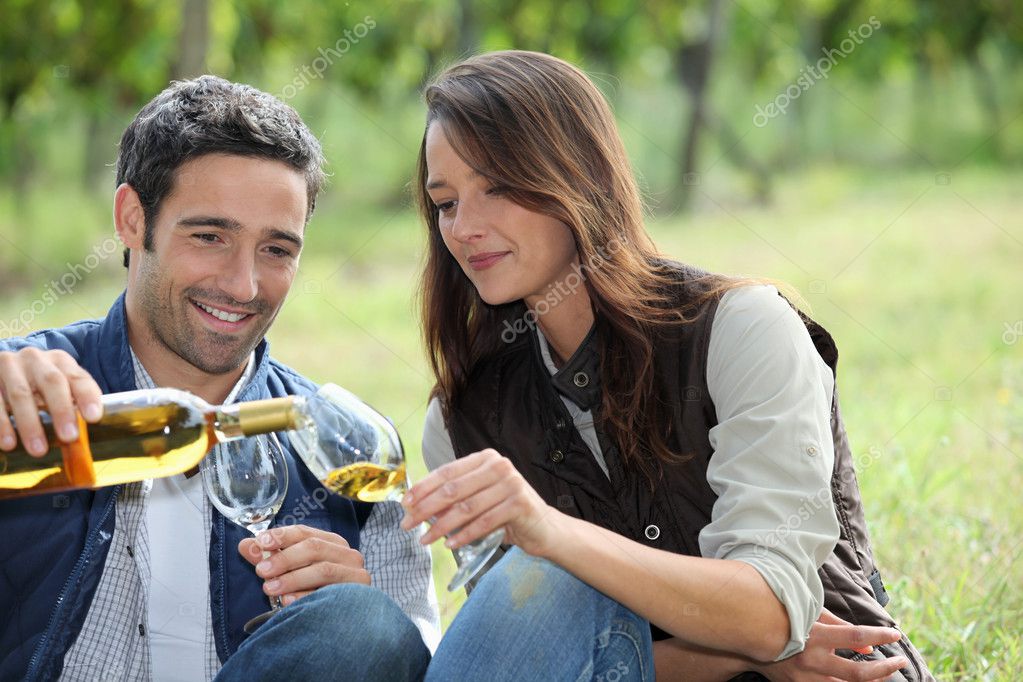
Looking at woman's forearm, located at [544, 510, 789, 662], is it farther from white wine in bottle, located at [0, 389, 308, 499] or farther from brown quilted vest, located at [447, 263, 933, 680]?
white wine in bottle, located at [0, 389, 308, 499]

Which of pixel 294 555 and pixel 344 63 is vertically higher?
pixel 344 63

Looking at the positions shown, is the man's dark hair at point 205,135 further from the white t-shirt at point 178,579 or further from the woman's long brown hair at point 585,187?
the white t-shirt at point 178,579

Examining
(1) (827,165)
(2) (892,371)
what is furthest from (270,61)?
(2) (892,371)

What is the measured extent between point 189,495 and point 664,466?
0.89 metres

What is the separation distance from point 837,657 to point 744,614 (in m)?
0.30

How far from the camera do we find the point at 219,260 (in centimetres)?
230

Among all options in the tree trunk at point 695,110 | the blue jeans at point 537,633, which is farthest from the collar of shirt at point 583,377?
the tree trunk at point 695,110

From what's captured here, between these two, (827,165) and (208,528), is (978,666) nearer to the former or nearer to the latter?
(208,528)

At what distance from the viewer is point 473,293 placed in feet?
8.41

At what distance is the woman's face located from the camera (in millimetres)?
2289

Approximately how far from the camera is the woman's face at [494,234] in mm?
2289

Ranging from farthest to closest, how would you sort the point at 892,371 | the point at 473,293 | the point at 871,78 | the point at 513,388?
the point at 871,78, the point at 892,371, the point at 473,293, the point at 513,388

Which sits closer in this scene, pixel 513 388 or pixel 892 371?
pixel 513 388

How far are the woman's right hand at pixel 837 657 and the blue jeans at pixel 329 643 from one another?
0.69m
